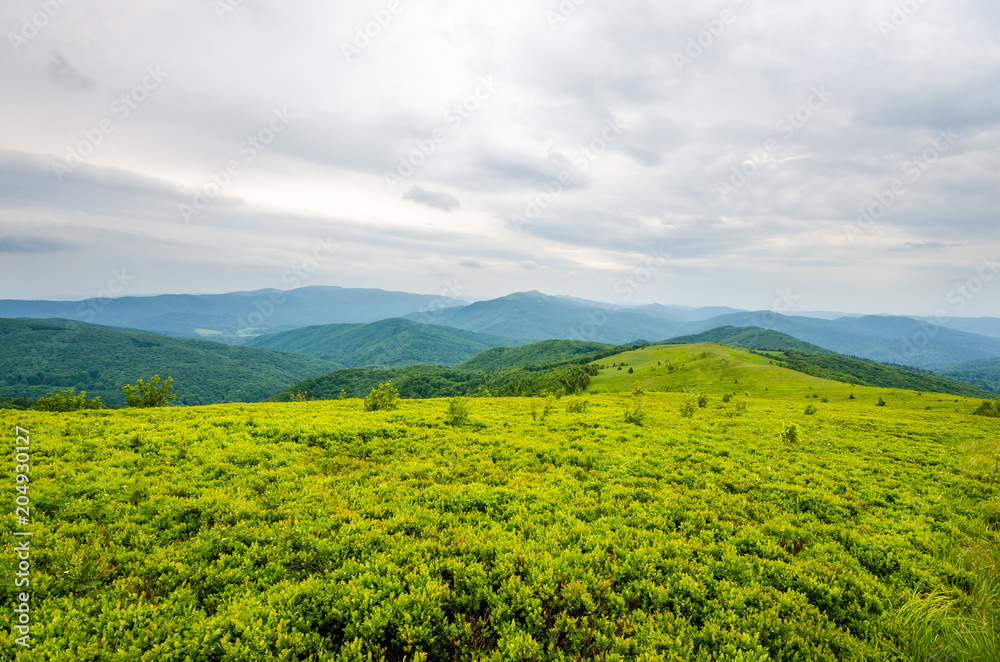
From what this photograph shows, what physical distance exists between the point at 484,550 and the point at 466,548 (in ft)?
1.46

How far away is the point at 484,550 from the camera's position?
893cm

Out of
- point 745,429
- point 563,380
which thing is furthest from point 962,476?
point 563,380

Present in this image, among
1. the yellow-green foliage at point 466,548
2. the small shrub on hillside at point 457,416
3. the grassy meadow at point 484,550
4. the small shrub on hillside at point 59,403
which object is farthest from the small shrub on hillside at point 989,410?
the small shrub on hillside at point 59,403

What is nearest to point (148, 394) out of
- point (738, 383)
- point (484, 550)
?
point (484, 550)

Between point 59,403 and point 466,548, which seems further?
point 59,403

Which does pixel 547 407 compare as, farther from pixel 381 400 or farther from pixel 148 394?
pixel 148 394

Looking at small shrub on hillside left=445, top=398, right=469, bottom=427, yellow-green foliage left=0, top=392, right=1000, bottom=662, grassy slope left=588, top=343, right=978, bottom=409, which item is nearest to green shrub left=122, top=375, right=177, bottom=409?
yellow-green foliage left=0, top=392, right=1000, bottom=662

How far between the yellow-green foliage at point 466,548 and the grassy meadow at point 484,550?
6 centimetres

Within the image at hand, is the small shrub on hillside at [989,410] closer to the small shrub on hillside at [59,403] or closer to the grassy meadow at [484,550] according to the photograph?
the grassy meadow at [484,550]

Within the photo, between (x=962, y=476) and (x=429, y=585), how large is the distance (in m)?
22.9

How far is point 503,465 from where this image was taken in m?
15.0

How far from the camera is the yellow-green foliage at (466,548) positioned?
6.65 meters

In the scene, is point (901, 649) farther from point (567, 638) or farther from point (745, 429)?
point (745, 429)

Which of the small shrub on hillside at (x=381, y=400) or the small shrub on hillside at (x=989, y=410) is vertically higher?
the small shrub on hillside at (x=381, y=400)
